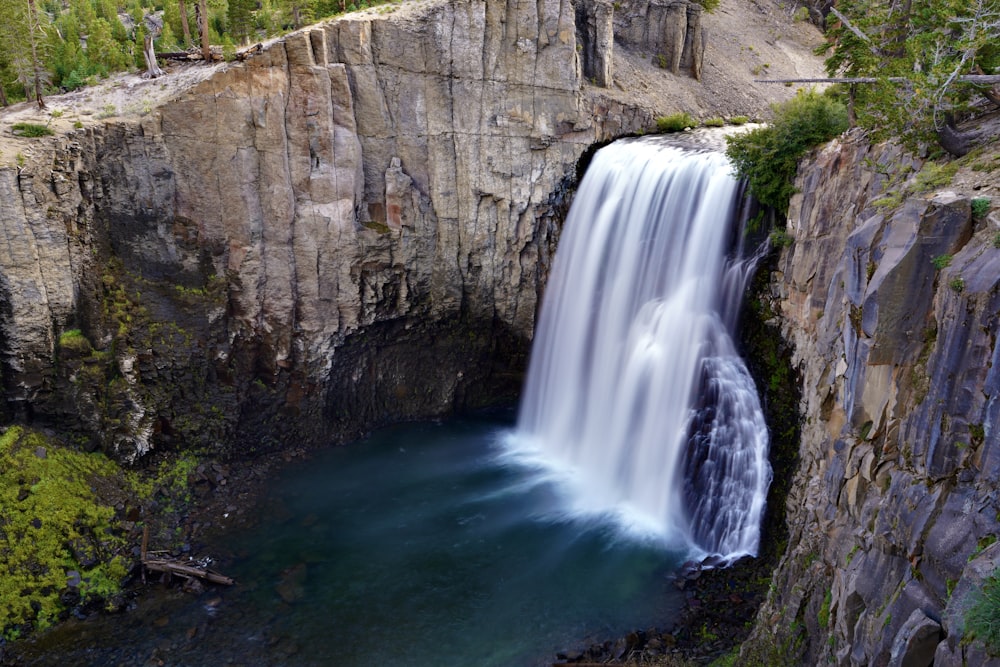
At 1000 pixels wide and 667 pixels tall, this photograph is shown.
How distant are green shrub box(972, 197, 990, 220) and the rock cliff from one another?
56.0 ft

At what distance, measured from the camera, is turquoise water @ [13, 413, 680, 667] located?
15.9 metres

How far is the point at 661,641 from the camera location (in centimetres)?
1515

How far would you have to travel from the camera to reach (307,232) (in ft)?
75.4

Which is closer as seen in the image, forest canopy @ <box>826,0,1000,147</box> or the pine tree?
forest canopy @ <box>826,0,1000,147</box>

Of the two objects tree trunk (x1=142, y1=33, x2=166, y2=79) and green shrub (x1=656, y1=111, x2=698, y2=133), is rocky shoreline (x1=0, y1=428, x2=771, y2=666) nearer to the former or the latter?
tree trunk (x1=142, y1=33, x2=166, y2=79)

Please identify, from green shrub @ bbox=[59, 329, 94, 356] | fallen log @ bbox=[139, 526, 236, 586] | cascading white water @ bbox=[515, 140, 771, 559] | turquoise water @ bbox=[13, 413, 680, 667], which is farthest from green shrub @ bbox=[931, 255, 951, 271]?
green shrub @ bbox=[59, 329, 94, 356]

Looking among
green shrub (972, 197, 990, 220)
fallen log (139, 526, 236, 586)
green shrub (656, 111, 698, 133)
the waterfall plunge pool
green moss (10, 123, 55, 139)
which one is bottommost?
fallen log (139, 526, 236, 586)

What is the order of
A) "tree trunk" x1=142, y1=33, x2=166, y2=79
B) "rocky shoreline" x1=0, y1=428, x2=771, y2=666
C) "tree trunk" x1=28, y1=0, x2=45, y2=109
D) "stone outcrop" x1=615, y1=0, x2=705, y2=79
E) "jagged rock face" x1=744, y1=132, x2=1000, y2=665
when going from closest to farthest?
"jagged rock face" x1=744, y1=132, x2=1000, y2=665 < "rocky shoreline" x1=0, y1=428, x2=771, y2=666 < "tree trunk" x1=28, y1=0, x2=45, y2=109 < "tree trunk" x1=142, y1=33, x2=166, y2=79 < "stone outcrop" x1=615, y1=0, x2=705, y2=79

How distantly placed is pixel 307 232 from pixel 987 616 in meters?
20.7

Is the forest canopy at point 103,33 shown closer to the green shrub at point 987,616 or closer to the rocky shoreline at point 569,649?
the rocky shoreline at point 569,649

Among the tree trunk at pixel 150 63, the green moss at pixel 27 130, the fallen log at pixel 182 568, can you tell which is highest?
the tree trunk at pixel 150 63

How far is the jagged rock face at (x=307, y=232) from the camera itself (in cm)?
1995

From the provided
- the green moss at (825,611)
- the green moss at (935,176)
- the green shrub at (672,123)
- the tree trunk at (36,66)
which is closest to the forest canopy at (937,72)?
the green moss at (935,176)

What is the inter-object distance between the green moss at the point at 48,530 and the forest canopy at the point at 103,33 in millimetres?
10877
